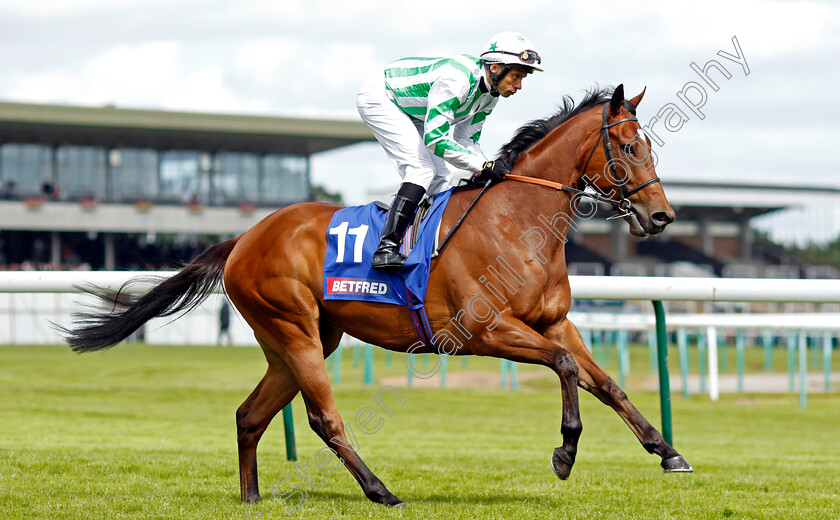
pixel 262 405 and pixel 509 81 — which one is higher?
pixel 509 81

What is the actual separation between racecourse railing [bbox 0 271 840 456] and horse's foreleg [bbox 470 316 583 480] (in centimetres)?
108

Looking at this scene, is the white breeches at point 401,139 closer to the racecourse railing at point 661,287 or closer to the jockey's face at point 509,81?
the jockey's face at point 509,81

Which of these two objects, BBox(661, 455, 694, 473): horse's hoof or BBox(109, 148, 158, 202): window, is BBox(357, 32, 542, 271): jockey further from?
BBox(109, 148, 158, 202): window

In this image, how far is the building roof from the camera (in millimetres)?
32781

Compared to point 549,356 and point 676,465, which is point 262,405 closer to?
point 549,356

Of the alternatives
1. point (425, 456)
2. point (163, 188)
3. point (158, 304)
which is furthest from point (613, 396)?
point (163, 188)

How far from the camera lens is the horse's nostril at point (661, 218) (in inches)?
161

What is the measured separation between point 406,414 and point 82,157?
2684 centimetres

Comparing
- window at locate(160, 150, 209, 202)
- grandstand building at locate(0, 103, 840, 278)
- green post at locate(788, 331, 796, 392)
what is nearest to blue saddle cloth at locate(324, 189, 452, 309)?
green post at locate(788, 331, 796, 392)

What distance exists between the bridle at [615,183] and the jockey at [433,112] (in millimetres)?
193

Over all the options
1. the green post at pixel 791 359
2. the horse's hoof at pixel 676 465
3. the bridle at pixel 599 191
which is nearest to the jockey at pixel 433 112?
the bridle at pixel 599 191

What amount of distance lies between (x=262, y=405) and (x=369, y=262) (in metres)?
0.84

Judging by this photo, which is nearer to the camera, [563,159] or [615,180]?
[615,180]

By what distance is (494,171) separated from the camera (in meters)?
4.37
